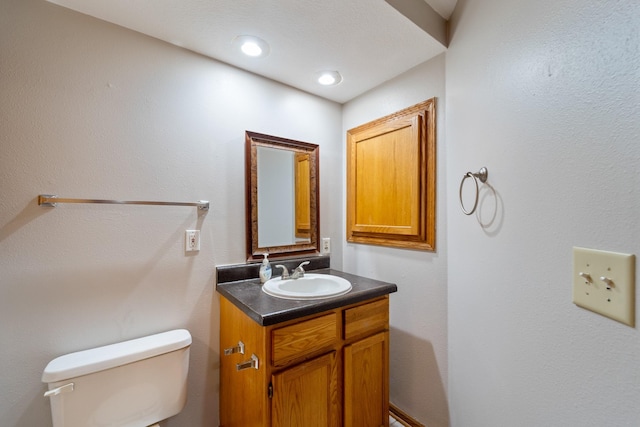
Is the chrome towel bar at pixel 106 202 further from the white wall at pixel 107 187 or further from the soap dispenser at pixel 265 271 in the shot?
the soap dispenser at pixel 265 271

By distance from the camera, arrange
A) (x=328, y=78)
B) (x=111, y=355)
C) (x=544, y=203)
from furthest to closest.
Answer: (x=328, y=78), (x=111, y=355), (x=544, y=203)

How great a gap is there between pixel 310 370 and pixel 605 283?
1.02m

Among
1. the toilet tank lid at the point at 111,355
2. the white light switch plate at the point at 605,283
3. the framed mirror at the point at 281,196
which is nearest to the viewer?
the white light switch plate at the point at 605,283

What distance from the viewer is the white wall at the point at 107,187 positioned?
1030mm

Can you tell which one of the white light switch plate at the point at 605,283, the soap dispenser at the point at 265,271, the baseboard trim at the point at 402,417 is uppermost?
the white light switch plate at the point at 605,283

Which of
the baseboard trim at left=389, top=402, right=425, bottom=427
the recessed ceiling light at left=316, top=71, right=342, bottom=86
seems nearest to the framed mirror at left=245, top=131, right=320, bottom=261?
the recessed ceiling light at left=316, top=71, right=342, bottom=86

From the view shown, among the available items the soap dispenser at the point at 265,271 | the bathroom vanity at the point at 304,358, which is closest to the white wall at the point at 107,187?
the soap dispenser at the point at 265,271

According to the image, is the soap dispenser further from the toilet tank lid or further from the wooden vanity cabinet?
the toilet tank lid

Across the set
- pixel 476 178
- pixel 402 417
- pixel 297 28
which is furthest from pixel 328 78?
pixel 402 417

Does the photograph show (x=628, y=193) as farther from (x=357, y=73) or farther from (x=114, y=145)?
(x=114, y=145)

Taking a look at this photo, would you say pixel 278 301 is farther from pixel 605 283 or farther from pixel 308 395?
pixel 605 283

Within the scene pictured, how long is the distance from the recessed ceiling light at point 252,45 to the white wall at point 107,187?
22 centimetres

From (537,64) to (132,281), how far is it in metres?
1.80

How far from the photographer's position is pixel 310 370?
113 centimetres
